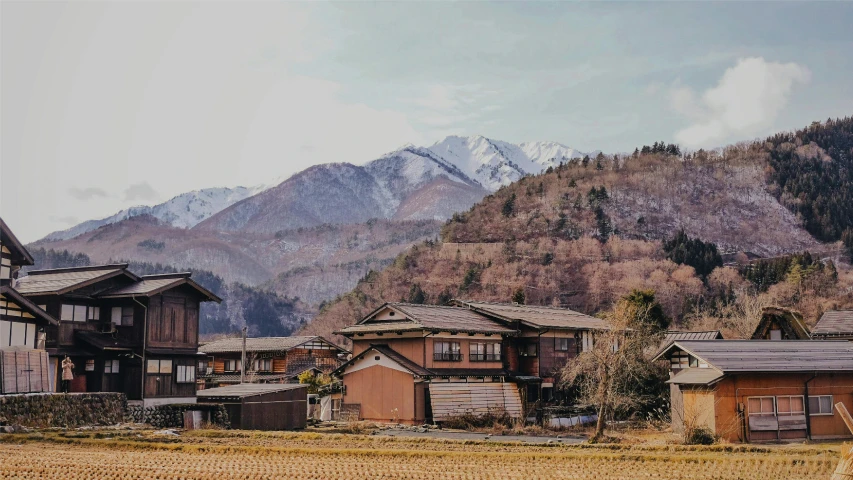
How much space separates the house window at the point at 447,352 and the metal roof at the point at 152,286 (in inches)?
424

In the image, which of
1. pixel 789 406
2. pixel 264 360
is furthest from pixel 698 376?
pixel 264 360

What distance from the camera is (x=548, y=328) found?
4306cm

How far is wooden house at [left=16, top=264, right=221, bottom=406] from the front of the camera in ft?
112

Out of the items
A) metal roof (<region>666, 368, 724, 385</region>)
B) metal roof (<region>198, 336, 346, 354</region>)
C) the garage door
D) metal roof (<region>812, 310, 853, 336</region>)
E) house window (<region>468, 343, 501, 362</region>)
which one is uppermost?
metal roof (<region>812, 310, 853, 336</region>)

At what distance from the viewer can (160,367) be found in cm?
3597

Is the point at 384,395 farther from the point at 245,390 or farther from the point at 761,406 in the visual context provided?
the point at 761,406

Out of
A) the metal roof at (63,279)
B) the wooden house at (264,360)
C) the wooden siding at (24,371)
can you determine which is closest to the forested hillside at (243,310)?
the wooden house at (264,360)

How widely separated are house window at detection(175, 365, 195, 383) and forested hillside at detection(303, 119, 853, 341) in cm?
2389

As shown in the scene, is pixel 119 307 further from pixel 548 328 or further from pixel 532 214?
pixel 532 214

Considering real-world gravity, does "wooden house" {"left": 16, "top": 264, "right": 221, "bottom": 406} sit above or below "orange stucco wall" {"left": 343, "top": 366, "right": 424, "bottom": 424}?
above

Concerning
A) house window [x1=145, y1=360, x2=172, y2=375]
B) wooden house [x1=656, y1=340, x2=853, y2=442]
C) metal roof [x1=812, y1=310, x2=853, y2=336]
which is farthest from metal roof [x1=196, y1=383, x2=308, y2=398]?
metal roof [x1=812, y1=310, x2=853, y2=336]

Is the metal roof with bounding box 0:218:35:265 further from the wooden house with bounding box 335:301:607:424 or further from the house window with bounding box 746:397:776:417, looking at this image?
the house window with bounding box 746:397:776:417

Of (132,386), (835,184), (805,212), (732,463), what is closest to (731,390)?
(732,463)

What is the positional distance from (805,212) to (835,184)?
9856mm
